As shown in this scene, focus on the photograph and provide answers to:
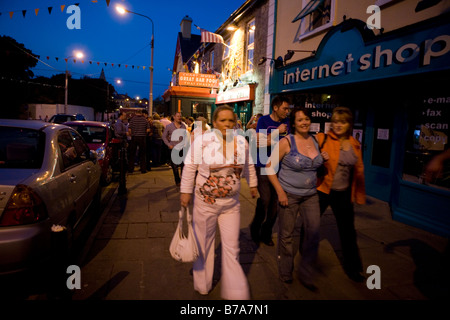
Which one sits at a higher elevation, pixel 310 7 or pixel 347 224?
pixel 310 7

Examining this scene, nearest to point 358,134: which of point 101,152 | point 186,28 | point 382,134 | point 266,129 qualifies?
point 382,134

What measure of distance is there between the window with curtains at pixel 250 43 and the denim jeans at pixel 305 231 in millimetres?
10301

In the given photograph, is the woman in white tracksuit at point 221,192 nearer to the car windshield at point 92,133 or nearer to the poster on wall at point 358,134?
the poster on wall at point 358,134

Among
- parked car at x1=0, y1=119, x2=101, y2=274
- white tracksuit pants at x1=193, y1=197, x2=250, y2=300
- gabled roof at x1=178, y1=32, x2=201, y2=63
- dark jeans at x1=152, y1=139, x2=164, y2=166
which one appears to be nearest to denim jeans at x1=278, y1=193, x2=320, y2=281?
white tracksuit pants at x1=193, y1=197, x2=250, y2=300

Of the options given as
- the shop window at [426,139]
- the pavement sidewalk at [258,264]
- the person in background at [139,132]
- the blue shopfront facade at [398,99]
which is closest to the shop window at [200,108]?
the person in background at [139,132]

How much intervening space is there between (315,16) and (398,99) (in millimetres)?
3685

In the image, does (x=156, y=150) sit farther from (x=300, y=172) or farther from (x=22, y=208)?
(x=300, y=172)

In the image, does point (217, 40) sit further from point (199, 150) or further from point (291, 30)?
point (199, 150)

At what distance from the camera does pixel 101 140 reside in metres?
8.01

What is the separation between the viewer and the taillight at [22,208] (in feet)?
8.39

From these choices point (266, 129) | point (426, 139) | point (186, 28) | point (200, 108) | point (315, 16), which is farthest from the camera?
point (186, 28)

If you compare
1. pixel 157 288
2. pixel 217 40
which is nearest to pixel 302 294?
pixel 157 288

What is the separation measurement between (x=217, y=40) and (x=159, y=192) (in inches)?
362

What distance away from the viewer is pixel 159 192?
713 cm
